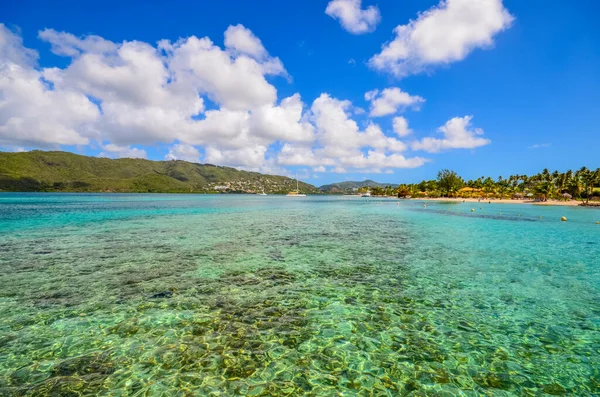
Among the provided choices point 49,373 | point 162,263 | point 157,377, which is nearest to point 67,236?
point 162,263

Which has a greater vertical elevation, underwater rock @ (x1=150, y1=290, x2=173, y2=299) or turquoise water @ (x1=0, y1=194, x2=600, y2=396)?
turquoise water @ (x1=0, y1=194, x2=600, y2=396)

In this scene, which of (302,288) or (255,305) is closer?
(255,305)

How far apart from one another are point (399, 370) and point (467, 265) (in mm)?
15128

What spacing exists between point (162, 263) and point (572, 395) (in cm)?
2091

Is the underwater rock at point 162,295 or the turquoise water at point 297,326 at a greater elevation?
the turquoise water at point 297,326

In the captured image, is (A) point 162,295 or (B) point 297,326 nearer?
(B) point 297,326

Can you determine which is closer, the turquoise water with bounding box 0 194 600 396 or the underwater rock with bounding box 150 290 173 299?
the turquoise water with bounding box 0 194 600 396

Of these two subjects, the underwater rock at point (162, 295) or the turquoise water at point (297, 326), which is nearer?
the turquoise water at point (297, 326)

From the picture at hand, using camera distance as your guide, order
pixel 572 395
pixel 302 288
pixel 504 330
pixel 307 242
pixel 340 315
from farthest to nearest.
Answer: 1. pixel 307 242
2. pixel 302 288
3. pixel 340 315
4. pixel 504 330
5. pixel 572 395

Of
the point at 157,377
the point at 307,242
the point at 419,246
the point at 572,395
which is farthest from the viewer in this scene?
the point at 307,242

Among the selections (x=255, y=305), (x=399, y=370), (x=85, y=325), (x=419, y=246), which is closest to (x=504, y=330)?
(x=399, y=370)

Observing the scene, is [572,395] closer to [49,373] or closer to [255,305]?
[255,305]

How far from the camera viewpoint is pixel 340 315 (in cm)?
1145

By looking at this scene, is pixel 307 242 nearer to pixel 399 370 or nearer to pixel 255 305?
pixel 255 305
